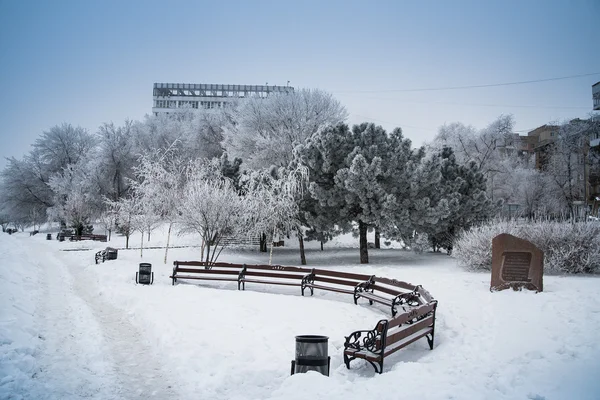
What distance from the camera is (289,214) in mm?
19000

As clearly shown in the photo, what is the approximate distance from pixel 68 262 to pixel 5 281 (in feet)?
34.6

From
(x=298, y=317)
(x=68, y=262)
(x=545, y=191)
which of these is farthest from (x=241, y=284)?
(x=545, y=191)

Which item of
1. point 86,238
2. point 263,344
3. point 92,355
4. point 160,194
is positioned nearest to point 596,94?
point 263,344

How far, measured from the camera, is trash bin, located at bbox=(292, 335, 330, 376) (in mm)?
5285

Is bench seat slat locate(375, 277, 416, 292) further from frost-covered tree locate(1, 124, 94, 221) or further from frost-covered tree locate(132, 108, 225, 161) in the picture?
frost-covered tree locate(1, 124, 94, 221)

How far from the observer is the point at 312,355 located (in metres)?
5.31

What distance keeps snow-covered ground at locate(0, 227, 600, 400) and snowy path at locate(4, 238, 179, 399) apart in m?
0.02

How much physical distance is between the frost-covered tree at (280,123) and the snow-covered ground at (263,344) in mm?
18393

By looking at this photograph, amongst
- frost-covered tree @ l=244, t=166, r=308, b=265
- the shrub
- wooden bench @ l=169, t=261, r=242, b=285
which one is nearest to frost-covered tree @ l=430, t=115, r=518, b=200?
frost-covered tree @ l=244, t=166, r=308, b=265

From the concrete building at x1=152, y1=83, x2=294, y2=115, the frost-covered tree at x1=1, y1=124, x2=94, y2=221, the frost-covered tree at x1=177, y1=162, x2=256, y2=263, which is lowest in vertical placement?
the frost-covered tree at x1=177, y1=162, x2=256, y2=263

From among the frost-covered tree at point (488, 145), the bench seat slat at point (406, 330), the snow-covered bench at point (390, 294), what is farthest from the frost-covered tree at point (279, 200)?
the frost-covered tree at point (488, 145)

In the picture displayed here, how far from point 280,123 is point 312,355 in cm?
2647

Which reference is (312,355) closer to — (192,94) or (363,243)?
(363,243)

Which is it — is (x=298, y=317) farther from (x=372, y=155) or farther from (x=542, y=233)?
(x=372, y=155)
